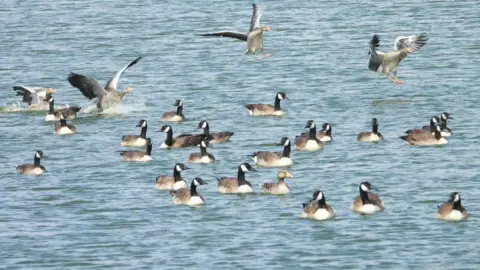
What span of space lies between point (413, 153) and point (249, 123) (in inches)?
228

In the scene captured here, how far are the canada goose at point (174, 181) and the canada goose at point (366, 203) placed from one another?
12.7 feet

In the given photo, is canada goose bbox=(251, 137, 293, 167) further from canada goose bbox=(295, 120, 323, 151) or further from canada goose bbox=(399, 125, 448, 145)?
canada goose bbox=(399, 125, 448, 145)

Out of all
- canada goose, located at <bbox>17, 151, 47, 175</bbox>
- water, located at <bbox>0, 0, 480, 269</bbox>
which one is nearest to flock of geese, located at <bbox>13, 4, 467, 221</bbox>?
canada goose, located at <bbox>17, 151, 47, 175</bbox>

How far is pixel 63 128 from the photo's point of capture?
3794cm

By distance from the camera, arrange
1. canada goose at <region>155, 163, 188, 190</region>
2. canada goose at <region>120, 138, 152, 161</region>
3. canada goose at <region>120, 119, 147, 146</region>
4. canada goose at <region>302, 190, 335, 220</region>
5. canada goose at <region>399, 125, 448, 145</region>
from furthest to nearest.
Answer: canada goose at <region>120, 119, 147, 146</region> → canada goose at <region>399, 125, 448, 145</region> → canada goose at <region>120, 138, 152, 161</region> → canada goose at <region>155, 163, 188, 190</region> → canada goose at <region>302, 190, 335, 220</region>

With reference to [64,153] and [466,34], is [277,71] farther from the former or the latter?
[64,153]

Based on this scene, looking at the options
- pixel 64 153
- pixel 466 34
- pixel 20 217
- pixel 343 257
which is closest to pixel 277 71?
pixel 466 34

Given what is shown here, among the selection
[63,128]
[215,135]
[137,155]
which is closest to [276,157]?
[215,135]

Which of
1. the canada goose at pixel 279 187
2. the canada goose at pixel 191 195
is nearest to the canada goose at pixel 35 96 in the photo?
the canada goose at pixel 191 195

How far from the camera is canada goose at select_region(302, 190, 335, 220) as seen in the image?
27781 millimetres

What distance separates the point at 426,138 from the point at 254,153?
419 cm

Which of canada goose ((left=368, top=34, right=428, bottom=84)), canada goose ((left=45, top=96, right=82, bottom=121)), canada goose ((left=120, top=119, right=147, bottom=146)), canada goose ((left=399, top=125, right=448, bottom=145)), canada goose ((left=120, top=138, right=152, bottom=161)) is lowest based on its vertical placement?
canada goose ((left=120, top=138, right=152, bottom=161))

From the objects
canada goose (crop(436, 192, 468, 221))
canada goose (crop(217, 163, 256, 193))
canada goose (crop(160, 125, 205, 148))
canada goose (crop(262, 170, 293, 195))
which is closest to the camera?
canada goose (crop(436, 192, 468, 221))

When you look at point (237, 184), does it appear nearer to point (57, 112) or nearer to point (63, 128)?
point (63, 128)
